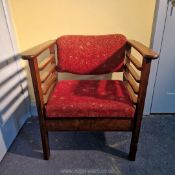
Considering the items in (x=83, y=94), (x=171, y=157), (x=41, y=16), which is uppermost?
(x=41, y=16)

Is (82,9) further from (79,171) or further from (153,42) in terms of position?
(79,171)

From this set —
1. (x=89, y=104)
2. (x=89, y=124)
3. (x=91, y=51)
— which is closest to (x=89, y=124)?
(x=89, y=124)

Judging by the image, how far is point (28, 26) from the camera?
130 cm

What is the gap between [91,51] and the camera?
122cm

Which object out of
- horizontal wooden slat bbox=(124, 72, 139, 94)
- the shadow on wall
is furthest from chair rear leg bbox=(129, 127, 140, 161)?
the shadow on wall

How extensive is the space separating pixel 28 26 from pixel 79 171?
3.49 feet

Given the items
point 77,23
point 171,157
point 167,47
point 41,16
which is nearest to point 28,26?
point 41,16

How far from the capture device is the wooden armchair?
907mm

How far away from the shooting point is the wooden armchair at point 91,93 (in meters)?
0.91

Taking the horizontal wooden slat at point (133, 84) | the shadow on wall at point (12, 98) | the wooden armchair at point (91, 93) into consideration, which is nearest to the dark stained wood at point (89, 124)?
the wooden armchair at point (91, 93)

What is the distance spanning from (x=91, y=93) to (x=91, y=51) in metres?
0.34

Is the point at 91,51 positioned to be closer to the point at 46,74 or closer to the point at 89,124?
the point at 46,74

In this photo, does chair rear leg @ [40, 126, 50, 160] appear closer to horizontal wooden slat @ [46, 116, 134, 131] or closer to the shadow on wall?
horizontal wooden slat @ [46, 116, 134, 131]

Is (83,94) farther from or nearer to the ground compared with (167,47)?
nearer to the ground
